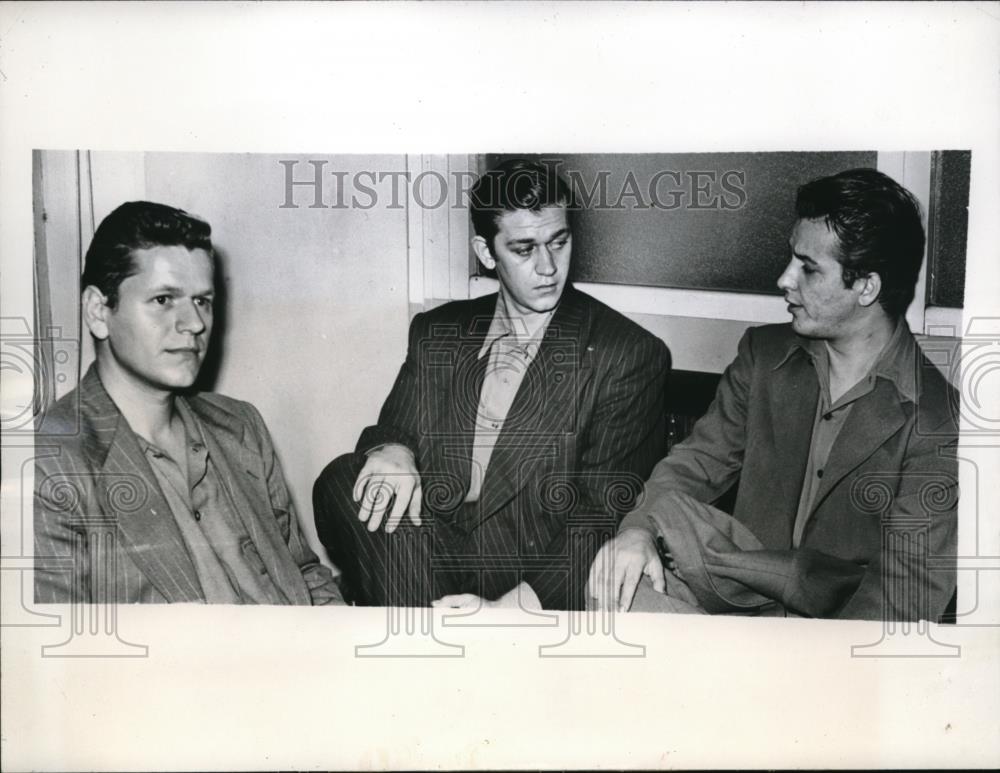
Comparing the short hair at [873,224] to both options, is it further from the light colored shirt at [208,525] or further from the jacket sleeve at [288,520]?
the light colored shirt at [208,525]

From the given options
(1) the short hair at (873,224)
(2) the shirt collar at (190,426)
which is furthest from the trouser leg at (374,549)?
(1) the short hair at (873,224)

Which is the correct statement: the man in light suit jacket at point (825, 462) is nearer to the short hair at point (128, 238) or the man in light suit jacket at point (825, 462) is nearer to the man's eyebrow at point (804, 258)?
the man's eyebrow at point (804, 258)

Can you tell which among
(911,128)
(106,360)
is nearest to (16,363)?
(106,360)

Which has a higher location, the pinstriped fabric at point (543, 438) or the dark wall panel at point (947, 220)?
the dark wall panel at point (947, 220)

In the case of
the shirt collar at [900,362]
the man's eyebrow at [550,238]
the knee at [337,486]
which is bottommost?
the knee at [337,486]

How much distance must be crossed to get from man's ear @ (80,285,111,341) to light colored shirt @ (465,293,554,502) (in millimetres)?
893

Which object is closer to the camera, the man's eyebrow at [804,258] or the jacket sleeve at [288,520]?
the man's eyebrow at [804,258]

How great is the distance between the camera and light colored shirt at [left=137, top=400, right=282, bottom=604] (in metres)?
2.51

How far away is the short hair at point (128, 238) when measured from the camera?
8.18ft

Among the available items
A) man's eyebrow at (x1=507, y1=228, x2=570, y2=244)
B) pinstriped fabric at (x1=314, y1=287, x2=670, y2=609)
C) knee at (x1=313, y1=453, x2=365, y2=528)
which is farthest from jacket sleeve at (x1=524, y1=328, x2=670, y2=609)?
knee at (x1=313, y1=453, x2=365, y2=528)

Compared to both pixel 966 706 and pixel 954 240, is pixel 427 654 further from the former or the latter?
pixel 954 240

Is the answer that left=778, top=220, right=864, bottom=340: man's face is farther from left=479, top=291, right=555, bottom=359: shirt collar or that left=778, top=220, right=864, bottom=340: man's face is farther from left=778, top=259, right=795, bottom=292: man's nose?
left=479, top=291, right=555, bottom=359: shirt collar

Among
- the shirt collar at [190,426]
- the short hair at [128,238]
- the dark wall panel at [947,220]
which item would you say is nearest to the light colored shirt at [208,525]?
the shirt collar at [190,426]

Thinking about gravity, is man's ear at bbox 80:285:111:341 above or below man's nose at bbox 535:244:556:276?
below
